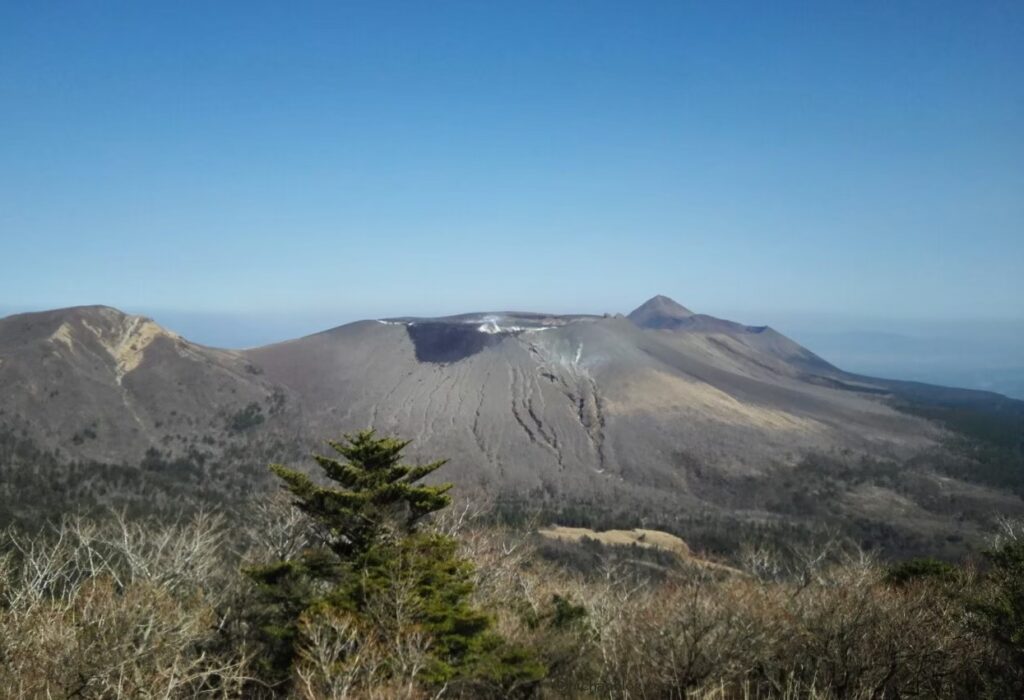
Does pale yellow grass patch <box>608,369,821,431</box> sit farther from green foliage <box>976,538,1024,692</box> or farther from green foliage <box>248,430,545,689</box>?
green foliage <box>248,430,545,689</box>

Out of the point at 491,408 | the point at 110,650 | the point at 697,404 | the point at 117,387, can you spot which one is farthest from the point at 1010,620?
the point at 117,387

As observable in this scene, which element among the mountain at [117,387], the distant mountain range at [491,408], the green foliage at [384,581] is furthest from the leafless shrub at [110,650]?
the mountain at [117,387]

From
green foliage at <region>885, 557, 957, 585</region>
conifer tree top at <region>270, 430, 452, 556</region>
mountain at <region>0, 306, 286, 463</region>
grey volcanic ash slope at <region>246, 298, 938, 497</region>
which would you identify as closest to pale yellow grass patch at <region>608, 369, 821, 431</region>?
grey volcanic ash slope at <region>246, 298, 938, 497</region>

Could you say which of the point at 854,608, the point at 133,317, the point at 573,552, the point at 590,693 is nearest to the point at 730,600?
the point at 854,608

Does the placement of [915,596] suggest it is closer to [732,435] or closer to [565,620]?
[565,620]

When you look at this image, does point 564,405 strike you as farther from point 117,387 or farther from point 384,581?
point 384,581
